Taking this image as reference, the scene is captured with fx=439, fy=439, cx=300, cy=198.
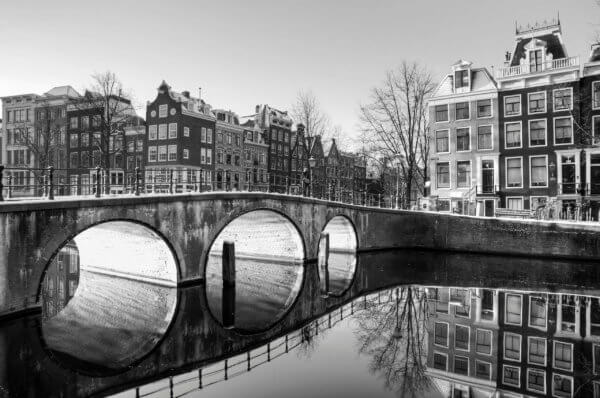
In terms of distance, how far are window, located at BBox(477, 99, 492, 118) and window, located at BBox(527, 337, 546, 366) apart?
2296cm

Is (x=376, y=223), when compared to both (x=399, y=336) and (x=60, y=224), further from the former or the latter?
(x=60, y=224)

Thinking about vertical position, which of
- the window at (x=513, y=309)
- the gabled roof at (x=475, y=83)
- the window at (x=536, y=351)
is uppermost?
the gabled roof at (x=475, y=83)

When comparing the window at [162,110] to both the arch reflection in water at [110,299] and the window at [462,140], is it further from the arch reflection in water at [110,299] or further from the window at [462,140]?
the window at [462,140]

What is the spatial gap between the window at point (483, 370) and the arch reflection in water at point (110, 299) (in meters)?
7.19

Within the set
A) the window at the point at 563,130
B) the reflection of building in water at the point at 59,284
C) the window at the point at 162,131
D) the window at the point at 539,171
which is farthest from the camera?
the window at the point at 162,131

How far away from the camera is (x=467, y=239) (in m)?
26.2

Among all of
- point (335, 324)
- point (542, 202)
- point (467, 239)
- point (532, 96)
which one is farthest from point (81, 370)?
point (532, 96)

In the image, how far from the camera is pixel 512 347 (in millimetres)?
10320

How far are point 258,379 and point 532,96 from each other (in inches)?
1088

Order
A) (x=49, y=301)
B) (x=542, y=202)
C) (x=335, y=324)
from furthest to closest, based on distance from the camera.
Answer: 1. (x=542, y=202)
2. (x=49, y=301)
3. (x=335, y=324)

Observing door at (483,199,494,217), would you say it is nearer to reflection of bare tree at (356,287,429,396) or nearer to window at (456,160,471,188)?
window at (456,160,471,188)

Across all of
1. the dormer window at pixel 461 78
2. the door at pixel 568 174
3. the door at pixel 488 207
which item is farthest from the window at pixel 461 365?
the dormer window at pixel 461 78

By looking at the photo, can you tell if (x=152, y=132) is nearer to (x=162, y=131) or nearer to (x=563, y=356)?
(x=162, y=131)

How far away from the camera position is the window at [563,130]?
90.4 feet
